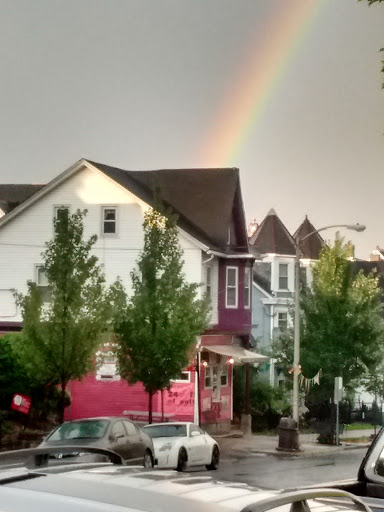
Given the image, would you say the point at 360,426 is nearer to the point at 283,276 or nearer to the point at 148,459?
the point at 283,276

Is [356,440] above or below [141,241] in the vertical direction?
below

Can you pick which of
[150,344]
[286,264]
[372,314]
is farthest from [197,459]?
[286,264]

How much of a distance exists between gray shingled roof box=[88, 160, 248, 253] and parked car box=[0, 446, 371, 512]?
44168 mm

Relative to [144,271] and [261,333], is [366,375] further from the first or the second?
[261,333]

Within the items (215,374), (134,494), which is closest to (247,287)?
(215,374)

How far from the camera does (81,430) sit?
22188 millimetres

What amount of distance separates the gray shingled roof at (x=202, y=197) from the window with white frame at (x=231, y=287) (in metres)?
1.04

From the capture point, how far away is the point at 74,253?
3312 cm

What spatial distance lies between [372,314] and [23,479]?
1717 inches

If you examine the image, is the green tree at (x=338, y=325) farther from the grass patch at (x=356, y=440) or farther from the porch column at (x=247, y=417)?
the porch column at (x=247, y=417)

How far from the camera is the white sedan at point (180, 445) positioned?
2667 cm

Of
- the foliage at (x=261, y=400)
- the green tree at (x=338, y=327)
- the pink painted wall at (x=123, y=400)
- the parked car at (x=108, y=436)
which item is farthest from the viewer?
the foliage at (x=261, y=400)

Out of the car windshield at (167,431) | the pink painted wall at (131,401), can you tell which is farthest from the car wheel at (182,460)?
the pink painted wall at (131,401)

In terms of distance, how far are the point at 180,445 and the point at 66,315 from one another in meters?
7.21
